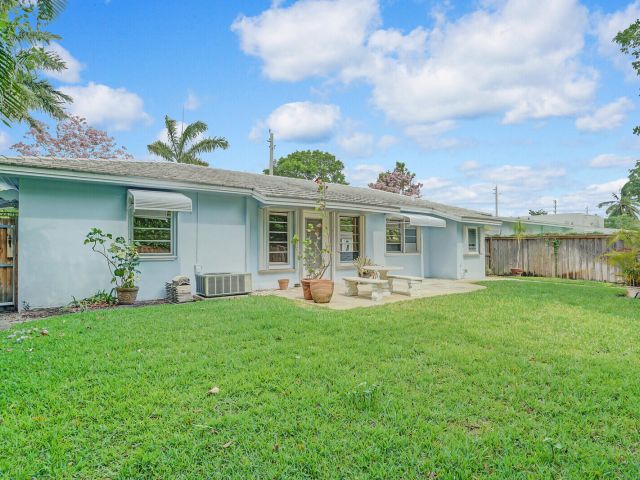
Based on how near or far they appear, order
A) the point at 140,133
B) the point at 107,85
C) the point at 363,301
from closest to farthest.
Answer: the point at 363,301 < the point at 107,85 < the point at 140,133

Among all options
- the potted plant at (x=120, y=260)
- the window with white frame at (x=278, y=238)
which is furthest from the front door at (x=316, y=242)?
the potted plant at (x=120, y=260)

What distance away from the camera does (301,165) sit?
43.6 m

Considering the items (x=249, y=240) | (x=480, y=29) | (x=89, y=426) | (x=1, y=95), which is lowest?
(x=89, y=426)

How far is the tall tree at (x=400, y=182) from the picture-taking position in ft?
146

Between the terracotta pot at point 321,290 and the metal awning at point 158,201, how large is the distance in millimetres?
4521

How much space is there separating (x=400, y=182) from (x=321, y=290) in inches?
1451

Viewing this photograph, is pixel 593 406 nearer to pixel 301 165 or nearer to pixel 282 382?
pixel 282 382

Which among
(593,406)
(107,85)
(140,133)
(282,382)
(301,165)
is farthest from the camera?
(301,165)

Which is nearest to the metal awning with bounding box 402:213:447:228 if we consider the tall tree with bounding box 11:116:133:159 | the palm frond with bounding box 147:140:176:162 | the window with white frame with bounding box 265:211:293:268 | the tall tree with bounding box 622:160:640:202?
the window with white frame with bounding box 265:211:293:268

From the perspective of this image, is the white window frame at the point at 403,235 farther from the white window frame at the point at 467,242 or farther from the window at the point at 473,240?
the window at the point at 473,240

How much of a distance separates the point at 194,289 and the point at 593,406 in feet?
35.5

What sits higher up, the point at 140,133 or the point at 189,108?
the point at 189,108

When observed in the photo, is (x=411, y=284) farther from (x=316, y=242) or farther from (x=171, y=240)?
(x=171, y=240)

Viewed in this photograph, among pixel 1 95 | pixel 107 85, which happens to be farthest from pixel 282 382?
pixel 107 85
